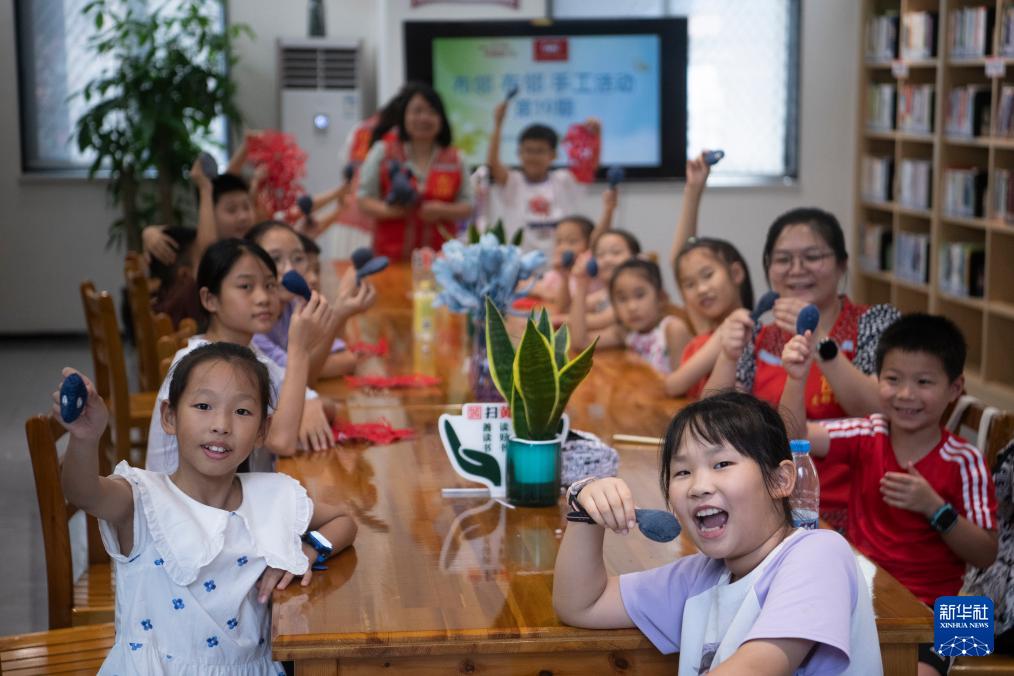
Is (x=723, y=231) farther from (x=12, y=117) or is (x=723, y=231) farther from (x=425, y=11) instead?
(x=12, y=117)

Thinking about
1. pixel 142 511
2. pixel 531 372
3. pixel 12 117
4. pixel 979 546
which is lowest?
pixel 979 546

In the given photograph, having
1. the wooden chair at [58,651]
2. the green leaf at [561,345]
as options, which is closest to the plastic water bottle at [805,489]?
the green leaf at [561,345]

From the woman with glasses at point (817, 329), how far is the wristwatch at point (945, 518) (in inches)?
15.5

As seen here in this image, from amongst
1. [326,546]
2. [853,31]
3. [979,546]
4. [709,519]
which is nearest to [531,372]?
[326,546]

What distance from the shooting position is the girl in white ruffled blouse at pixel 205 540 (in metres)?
1.93

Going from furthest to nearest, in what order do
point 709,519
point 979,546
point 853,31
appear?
point 853,31, point 979,546, point 709,519

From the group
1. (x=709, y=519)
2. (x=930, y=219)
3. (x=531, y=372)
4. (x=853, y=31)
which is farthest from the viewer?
(x=853, y=31)

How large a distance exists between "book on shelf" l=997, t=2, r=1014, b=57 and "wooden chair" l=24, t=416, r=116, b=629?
471cm

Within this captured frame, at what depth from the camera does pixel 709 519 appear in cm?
166

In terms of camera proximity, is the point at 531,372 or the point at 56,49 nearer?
the point at 531,372

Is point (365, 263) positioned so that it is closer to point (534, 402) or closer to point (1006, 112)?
point (534, 402)

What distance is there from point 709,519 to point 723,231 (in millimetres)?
6478

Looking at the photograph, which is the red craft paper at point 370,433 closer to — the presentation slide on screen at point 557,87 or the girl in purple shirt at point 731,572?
the girl in purple shirt at point 731,572

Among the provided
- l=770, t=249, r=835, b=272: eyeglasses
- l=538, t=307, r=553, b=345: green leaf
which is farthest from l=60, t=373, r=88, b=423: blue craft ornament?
l=770, t=249, r=835, b=272: eyeglasses
